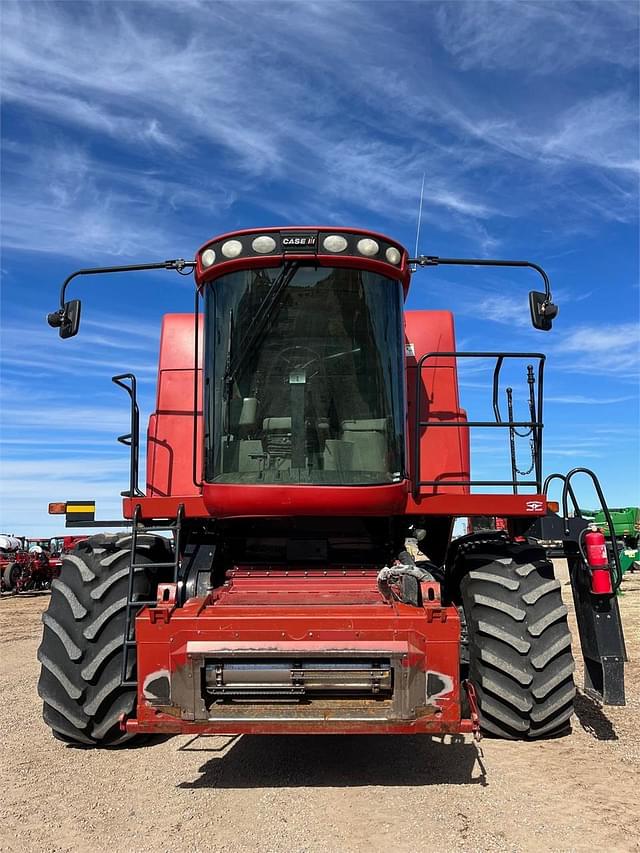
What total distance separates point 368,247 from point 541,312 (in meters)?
1.48

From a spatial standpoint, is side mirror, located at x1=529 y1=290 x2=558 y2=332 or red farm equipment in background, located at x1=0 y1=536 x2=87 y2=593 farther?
red farm equipment in background, located at x1=0 y1=536 x2=87 y2=593

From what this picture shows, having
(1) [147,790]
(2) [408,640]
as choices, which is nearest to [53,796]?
(1) [147,790]

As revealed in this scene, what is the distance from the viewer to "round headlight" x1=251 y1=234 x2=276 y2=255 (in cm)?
539

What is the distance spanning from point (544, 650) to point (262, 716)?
2.01 m

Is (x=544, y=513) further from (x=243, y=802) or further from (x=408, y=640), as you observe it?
(x=243, y=802)

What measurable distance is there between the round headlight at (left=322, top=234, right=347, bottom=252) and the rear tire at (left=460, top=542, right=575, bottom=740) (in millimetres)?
2663

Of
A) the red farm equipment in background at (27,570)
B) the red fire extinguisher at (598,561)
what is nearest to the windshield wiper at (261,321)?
the red fire extinguisher at (598,561)

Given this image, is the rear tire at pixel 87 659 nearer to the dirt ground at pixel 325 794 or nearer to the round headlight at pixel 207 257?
the dirt ground at pixel 325 794

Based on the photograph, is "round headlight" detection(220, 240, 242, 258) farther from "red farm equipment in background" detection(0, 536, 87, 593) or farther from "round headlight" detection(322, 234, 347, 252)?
"red farm equipment in background" detection(0, 536, 87, 593)

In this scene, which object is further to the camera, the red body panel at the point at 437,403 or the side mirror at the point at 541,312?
the red body panel at the point at 437,403

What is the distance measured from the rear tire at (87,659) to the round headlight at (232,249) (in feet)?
7.94

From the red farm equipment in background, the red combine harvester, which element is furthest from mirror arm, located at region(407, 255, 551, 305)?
the red farm equipment in background

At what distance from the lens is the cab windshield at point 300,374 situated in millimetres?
5348

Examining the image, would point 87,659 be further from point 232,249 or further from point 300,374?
point 232,249
